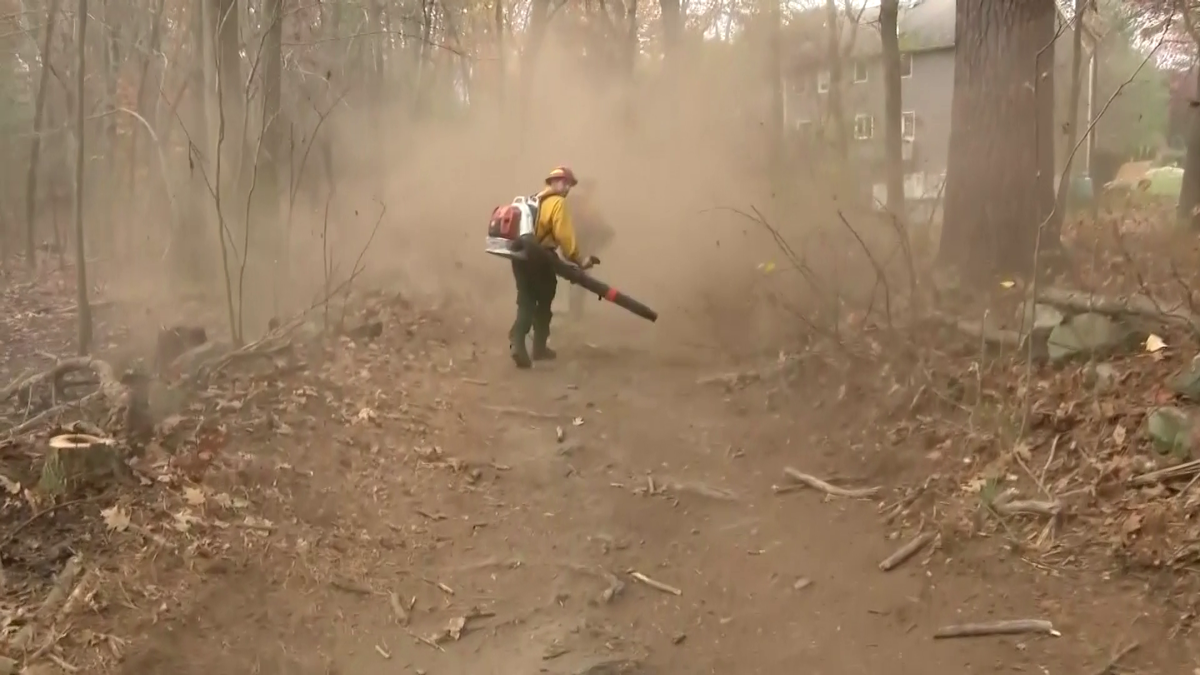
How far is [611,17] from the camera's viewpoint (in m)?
19.4

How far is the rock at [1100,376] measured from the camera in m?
5.18

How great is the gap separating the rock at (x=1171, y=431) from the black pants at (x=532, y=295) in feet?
16.6

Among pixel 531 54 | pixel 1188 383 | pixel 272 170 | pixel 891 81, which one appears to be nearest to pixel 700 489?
pixel 1188 383

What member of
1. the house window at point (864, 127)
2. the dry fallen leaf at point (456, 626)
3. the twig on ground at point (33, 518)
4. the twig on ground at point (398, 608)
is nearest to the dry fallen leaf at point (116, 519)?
the twig on ground at point (33, 518)

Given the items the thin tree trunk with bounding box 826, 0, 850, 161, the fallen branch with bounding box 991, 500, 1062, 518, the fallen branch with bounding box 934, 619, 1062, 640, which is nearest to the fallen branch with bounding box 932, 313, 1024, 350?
the fallen branch with bounding box 991, 500, 1062, 518

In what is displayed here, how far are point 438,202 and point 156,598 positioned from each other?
11937 millimetres

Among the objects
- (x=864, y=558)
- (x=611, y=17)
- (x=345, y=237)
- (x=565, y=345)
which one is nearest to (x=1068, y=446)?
(x=864, y=558)

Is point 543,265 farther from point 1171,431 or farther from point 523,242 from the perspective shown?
point 1171,431

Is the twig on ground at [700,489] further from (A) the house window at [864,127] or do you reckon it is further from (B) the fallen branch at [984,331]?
(A) the house window at [864,127]

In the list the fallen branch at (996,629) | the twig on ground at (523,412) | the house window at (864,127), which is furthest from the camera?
the house window at (864,127)

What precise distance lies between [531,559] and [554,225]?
12.7 ft

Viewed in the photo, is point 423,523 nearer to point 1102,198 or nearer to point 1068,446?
point 1068,446

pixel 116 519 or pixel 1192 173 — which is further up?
pixel 1192 173

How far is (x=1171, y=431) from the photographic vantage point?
4.53 meters
